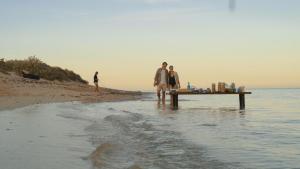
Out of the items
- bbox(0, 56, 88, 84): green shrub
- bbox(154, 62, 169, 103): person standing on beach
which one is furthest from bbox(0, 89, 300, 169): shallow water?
bbox(0, 56, 88, 84): green shrub

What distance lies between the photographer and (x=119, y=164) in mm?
6766

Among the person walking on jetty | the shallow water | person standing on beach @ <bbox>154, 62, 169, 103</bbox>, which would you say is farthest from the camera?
the person walking on jetty

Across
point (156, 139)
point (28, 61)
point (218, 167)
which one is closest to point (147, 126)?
point (156, 139)

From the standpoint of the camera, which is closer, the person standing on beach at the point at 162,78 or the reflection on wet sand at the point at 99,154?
the reflection on wet sand at the point at 99,154

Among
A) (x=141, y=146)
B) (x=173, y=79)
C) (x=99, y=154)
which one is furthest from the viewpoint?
(x=173, y=79)

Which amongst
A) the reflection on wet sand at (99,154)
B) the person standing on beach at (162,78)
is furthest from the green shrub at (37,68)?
the reflection on wet sand at (99,154)

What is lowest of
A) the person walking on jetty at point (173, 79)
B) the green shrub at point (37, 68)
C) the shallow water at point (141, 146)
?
the shallow water at point (141, 146)

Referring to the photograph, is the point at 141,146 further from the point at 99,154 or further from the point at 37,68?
the point at 37,68

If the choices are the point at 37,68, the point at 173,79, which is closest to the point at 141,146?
the point at 173,79

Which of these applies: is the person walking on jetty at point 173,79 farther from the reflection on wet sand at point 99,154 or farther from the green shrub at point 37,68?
the green shrub at point 37,68

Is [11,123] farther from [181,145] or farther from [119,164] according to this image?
[119,164]

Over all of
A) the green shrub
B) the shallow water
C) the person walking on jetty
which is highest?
the green shrub

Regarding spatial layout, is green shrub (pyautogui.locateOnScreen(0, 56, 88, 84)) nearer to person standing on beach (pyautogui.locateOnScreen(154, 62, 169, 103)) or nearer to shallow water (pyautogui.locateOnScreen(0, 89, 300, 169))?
person standing on beach (pyautogui.locateOnScreen(154, 62, 169, 103))

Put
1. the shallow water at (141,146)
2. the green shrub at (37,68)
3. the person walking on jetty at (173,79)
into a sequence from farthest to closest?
the green shrub at (37,68), the person walking on jetty at (173,79), the shallow water at (141,146)
